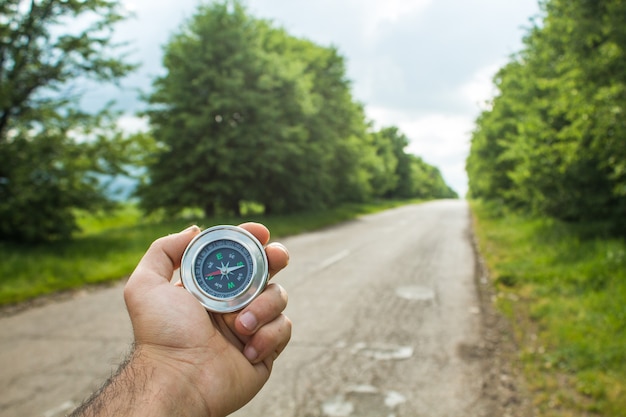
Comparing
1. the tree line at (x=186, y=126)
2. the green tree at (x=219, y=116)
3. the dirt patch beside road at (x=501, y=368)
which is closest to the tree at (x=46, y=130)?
the tree line at (x=186, y=126)

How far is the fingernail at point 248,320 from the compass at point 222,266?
1.8 inches

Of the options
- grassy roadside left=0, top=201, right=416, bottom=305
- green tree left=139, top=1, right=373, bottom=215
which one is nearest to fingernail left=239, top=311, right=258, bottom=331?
grassy roadside left=0, top=201, right=416, bottom=305

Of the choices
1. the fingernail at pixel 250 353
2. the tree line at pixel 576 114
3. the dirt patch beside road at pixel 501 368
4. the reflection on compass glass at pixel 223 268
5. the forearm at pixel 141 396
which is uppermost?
the tree line at pixel 576 114

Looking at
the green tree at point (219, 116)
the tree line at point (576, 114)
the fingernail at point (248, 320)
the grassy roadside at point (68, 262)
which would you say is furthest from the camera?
the green tree at point (219, 116)

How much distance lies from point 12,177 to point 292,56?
17.6 m

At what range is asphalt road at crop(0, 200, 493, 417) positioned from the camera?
152 inches

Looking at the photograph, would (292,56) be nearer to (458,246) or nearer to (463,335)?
(458,246)

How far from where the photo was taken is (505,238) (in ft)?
44.3

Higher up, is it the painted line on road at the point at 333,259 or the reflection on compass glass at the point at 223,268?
the reflection on compass glass at the point at 223,268

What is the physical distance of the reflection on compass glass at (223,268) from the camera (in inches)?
57.2

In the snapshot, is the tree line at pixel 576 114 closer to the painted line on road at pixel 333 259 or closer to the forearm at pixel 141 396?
the painted line on road at pixel 333 259

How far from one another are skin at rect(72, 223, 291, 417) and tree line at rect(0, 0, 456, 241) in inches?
362

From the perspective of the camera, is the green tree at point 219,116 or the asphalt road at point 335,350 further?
the green tree at point 219,116

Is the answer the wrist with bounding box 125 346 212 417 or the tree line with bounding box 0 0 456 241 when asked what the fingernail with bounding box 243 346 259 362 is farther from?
the tree line with bounding box 0 0 456 241
